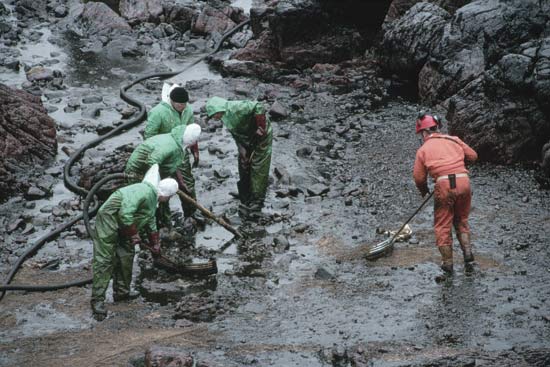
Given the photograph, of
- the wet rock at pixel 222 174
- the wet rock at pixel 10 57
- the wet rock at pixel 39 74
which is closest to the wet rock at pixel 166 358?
the wet rock at pixel 222 174

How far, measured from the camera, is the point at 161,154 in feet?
29.8

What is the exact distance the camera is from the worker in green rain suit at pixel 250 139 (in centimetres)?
1006

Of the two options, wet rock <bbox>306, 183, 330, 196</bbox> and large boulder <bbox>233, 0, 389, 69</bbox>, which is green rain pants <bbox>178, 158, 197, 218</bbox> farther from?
large boulder <bbox>233, 0, 389, 69</bbox>

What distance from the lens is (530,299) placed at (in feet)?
25.7

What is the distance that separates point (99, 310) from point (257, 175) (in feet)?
11.0

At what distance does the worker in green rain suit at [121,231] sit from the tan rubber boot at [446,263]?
3.22 metres

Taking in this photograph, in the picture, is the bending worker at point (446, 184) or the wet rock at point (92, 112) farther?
the wet rock at point (92, 112)

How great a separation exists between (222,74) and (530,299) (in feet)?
34.7

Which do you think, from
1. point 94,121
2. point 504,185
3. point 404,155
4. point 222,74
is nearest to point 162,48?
point 222,74

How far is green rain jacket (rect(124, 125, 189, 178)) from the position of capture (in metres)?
9.10

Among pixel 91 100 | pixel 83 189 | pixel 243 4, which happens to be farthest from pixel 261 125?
pixel 243 4

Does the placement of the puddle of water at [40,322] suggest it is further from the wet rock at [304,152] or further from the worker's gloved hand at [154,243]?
the wet rock at [304,152]

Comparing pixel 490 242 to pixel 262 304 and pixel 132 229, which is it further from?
pixel 132 229

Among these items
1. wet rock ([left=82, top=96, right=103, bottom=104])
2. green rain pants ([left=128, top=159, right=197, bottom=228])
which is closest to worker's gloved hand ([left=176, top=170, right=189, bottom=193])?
green rain pants ([left=128, top=159, right=197, bottom=228])
